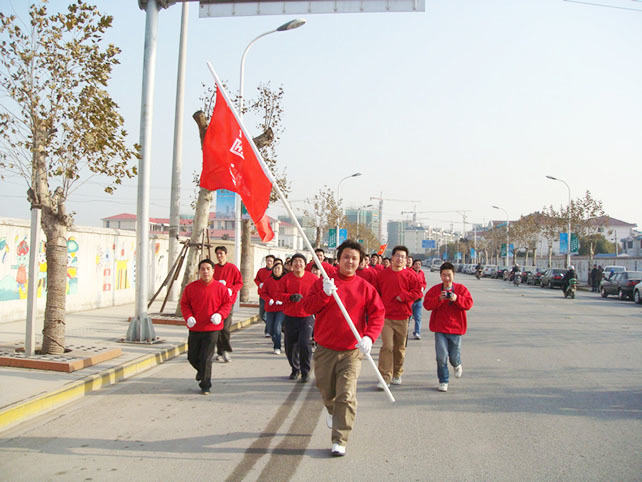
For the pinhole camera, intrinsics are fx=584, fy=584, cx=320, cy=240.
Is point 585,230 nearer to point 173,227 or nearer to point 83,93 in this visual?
point 173,227

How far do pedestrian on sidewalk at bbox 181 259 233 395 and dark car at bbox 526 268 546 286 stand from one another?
42312 millimetres

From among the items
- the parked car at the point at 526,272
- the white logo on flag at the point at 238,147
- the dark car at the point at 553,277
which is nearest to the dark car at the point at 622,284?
the dark car at the point at 553,277

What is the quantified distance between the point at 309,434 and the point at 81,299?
11820 millimetres

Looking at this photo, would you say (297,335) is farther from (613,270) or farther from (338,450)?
(613,270)

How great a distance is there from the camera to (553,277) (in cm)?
4138

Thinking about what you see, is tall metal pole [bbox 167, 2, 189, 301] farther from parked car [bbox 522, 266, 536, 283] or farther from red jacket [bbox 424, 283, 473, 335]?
parked car [bbox 522, 266, 536, 283]

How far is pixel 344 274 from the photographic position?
5.62 m

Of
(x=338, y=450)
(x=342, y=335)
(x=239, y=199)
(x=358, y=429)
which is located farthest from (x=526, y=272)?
(x=338, y=450)

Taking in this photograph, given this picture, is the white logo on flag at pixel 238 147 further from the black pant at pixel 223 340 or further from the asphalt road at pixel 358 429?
the black pant at pixel 223 340

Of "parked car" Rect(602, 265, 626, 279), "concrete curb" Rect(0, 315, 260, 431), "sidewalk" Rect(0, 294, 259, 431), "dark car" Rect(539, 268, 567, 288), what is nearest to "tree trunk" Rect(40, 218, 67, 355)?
"sidewalk" Rect(0, 294, 259, 431)

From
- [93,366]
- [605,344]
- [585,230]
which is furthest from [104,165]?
[585,230]

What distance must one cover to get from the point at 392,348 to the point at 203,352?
2.54 meters

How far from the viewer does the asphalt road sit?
4764mm

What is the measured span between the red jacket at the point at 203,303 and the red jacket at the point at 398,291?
7.47 feet
